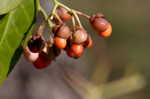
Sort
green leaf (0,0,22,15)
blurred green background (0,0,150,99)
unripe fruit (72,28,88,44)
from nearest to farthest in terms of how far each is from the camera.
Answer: green leaf (0,0,22,15) < unripe fruit (72,28,88,44) < blurred green background (0,0,150,99)

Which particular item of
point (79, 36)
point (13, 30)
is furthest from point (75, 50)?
point (13, 30)

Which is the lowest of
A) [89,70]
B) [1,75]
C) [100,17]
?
[89,70]

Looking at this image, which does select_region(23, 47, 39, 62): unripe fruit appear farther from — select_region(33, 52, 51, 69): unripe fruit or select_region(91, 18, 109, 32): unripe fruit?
select_region(91, 18, 109, 32): unripe fruit

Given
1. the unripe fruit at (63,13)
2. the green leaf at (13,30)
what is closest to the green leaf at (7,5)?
the green leaf at (13,30)

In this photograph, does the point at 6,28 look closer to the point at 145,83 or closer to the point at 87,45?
the point at 87,45

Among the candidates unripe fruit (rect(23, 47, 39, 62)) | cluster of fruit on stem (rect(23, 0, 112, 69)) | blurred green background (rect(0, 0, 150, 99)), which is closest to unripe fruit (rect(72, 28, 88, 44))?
cluster of fruit on stem (rect(23, 0, 112, 69))

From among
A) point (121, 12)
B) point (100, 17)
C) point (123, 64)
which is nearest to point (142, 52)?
point (123, 64)
